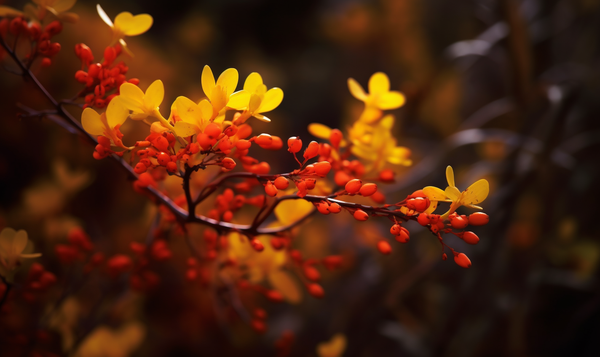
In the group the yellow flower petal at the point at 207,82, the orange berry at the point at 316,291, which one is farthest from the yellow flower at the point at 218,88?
the orange berry at the point at 316,291

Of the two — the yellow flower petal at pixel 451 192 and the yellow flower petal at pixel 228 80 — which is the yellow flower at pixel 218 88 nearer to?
the yellow flower petal at pixel 228 80

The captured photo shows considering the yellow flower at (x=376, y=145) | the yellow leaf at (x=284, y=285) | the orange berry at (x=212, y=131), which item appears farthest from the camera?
the yellow leaf at (x=284, y=285)

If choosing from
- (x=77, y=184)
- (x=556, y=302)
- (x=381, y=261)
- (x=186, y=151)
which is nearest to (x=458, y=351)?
(x=381, y=261)

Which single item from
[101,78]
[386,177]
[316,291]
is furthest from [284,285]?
[101,78]

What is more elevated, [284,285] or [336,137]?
[336,137]

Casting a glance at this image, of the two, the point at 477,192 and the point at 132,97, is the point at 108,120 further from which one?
the point at 477,192

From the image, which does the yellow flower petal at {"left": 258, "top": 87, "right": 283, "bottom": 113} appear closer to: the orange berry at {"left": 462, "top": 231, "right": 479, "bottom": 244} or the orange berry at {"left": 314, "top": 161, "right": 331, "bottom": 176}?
the orange berry at {"left": 314, "top": 161, "right": 331, "bottom": 176}
